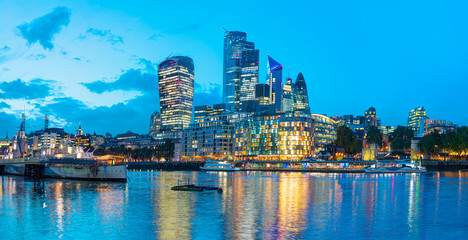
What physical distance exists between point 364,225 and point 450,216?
41.3ft

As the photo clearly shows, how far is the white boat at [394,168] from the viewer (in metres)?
158

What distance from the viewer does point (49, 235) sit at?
3372 cm

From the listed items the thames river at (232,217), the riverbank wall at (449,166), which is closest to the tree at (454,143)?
the riverbank wall at (449,166)

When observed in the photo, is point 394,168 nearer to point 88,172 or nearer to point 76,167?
point 88,172

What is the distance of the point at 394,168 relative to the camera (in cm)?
16325

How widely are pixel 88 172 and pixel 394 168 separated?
4546 inches

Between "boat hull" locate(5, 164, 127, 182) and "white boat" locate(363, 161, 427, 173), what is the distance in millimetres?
104143

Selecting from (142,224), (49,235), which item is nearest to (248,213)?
(142,224)

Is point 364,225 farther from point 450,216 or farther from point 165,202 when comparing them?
point 165,202

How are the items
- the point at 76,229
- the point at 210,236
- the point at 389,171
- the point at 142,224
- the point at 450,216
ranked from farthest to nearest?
the point at 389,171 → the point at 450,216 → the point at 142,224 → the point at 76,229 → the point at 210,236

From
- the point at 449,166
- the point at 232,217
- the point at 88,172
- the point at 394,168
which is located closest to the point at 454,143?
the point at 449,166

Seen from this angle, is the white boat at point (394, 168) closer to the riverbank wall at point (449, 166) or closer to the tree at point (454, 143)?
the riverbank wall at point (449, 166)

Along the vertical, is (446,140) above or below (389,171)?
above

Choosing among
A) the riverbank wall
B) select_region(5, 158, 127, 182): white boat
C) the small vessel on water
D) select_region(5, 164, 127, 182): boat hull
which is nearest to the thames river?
select_region(5, 164, 127, 182): boat hull
